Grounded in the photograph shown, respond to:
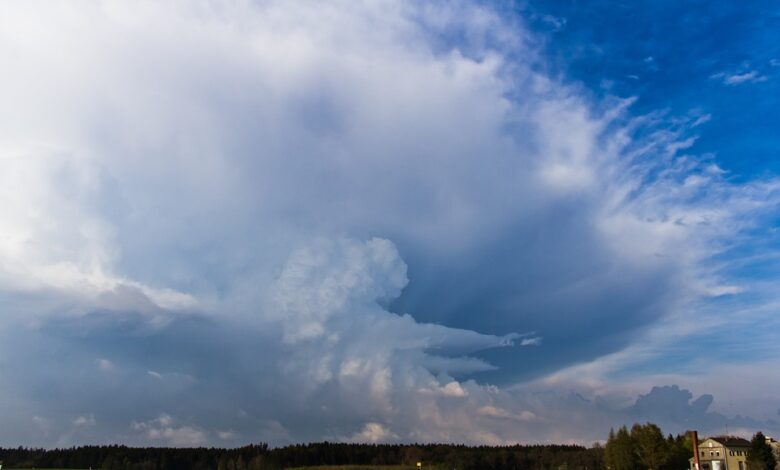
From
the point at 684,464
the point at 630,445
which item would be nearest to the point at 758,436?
the point at 684,464

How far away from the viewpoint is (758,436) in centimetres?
17912

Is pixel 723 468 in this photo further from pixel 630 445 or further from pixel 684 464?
pixel 630 445

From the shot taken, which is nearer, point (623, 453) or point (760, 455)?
point (760, 455)

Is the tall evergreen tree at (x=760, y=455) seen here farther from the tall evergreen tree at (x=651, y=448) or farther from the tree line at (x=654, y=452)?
the tall evergreen tree at (x=651, y=448)

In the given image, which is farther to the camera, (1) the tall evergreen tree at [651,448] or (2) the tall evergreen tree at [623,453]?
(2) the tall evergreen tree at [623,453]

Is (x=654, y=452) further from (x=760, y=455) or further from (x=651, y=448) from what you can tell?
(x=760, y=455)

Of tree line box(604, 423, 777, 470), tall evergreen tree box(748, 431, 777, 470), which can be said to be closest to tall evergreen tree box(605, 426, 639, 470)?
tree line box(604, 423, 777, 470)

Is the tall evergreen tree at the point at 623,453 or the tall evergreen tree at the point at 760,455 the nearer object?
the tall evergreen tree at the point at 760,455

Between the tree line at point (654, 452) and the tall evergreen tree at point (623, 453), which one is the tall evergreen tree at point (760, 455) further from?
the tall evergreen tree at point (623, 453)

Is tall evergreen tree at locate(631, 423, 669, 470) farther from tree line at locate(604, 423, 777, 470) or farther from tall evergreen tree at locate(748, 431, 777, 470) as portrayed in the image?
tall evergreen tree at locate(748, 431, 777, 470)

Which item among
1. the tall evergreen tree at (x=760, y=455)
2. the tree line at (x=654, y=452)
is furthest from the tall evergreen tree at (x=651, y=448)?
the tall evergreen tree at (x=760, y=455)

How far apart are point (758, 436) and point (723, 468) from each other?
72.2 feet

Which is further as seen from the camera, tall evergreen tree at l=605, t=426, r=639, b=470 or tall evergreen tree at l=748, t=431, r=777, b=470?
tall evergreen tree at l=605, t=426, r=639, b=470

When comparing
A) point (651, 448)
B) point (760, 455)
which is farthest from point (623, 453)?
point (760, 455)
